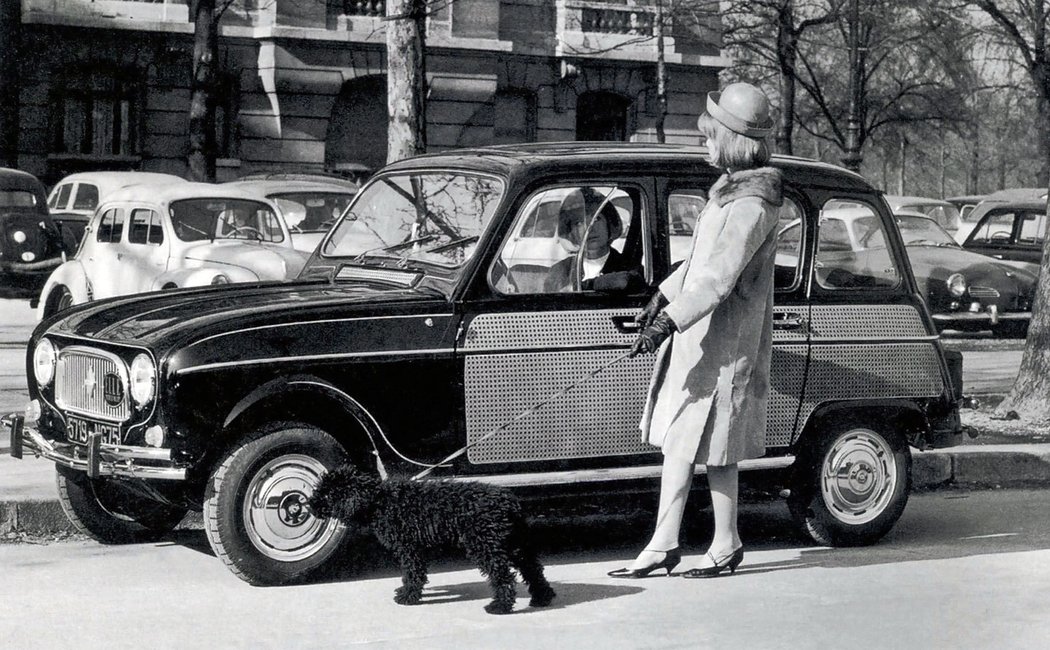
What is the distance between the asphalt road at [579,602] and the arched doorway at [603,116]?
3152 centimetres

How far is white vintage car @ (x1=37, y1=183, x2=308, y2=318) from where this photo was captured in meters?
14.4

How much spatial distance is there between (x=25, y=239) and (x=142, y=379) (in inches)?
675

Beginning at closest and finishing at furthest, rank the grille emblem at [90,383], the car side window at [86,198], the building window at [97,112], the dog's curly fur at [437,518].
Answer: the dog's curly fur at [437,518] → the grille emblem at [90,383] → the car side window at [86,198] → the building window at [97,112]

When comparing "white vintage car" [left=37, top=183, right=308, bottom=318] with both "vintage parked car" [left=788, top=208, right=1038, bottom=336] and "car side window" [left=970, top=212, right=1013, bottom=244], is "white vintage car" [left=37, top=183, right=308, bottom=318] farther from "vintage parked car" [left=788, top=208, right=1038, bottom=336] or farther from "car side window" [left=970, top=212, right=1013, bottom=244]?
"car side window" [left=970, top=212, right=1013, bottom=244]

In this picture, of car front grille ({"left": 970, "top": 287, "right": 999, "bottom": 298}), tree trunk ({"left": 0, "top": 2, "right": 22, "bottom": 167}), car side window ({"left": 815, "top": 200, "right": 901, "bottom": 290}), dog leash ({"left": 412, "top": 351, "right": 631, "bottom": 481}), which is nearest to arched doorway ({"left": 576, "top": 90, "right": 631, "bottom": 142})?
tree trunk ({"left": 0, "top": 2, "right": 22, "bottom": 167})

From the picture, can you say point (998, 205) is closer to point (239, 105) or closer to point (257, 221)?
point (257, 221)

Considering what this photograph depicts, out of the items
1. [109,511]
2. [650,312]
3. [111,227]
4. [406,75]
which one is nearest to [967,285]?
[406,75]

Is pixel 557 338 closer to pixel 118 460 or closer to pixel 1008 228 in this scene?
pixel 118 460

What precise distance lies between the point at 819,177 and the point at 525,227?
1572mm

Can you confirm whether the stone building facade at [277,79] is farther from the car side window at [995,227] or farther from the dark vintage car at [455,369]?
the dark vintage car at [455,369]

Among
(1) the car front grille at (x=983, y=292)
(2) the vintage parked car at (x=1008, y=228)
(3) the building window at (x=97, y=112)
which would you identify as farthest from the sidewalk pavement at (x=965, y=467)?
(3) the building window at (x=97, y=112)

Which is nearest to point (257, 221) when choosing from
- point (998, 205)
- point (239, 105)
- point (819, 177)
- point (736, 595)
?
point (819, 177)

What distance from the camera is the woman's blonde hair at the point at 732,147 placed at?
21.4ft

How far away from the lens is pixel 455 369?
6684mm
